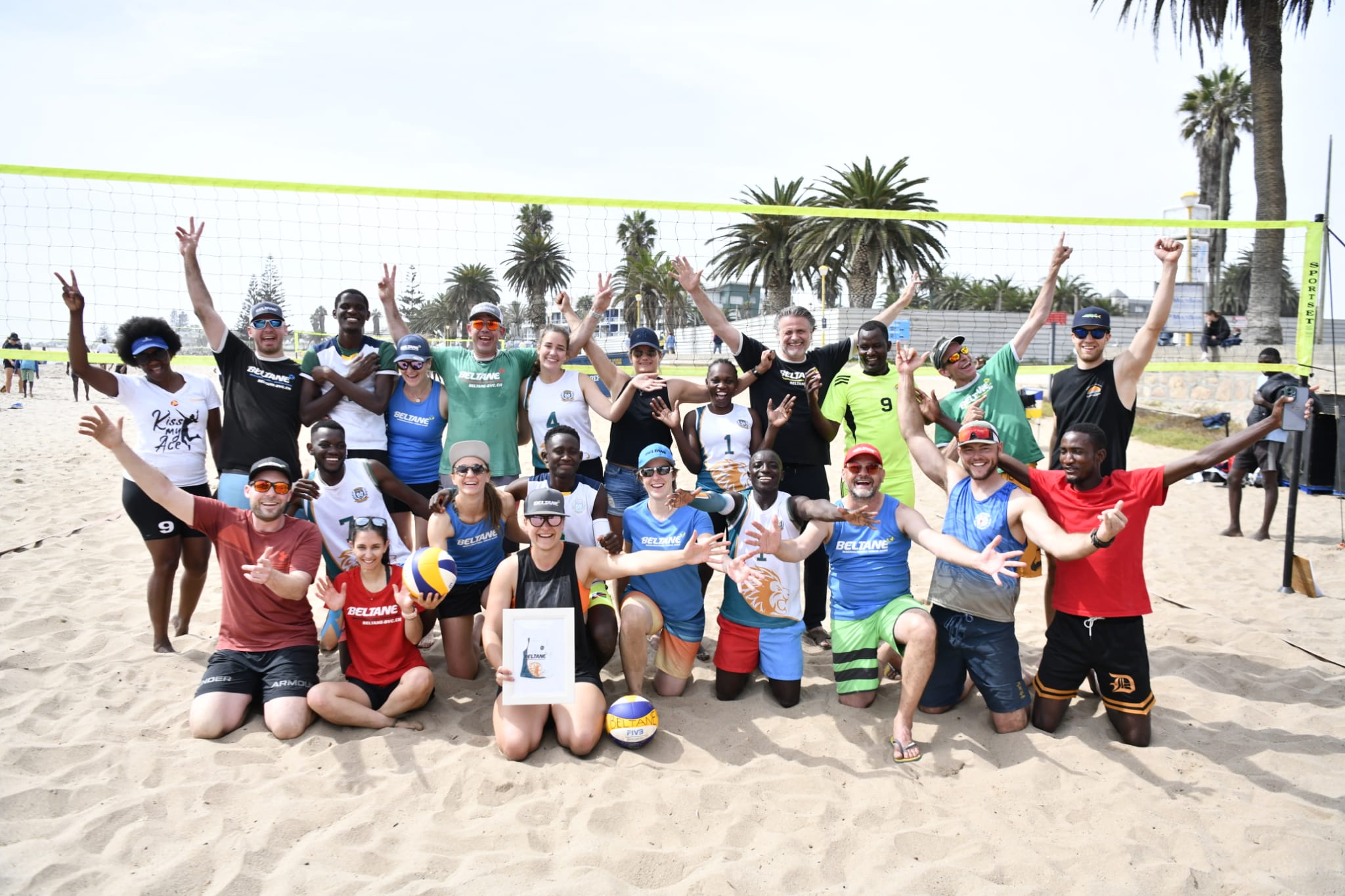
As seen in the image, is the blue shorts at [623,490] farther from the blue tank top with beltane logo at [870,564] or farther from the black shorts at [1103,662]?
the black shorts at [1103,662]

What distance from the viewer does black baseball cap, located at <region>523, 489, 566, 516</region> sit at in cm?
348

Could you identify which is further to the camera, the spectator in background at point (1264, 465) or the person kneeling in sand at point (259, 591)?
the spectator in background at point (1264, 465)

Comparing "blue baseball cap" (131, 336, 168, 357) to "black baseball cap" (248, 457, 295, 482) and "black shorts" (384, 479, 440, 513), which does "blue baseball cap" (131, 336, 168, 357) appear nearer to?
"black baseball cap" (248, 457, 295, 482)

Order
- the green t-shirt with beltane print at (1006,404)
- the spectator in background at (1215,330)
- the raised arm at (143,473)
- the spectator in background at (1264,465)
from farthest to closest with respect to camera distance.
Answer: the spectator in background at (1215,330)
the spectator in background at (1264,465)
the green t-shirt with beltane print at (1006,404)
the raised arm at (143,473)

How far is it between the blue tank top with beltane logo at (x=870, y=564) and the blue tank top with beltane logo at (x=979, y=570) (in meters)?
0.20

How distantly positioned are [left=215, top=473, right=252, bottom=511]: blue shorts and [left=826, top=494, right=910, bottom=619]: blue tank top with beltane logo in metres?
2.97

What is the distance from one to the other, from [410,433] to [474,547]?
81cm

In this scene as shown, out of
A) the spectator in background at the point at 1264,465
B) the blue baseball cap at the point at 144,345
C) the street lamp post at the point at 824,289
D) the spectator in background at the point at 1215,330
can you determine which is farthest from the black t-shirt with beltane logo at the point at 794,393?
the street lamp post at the point at 824,289

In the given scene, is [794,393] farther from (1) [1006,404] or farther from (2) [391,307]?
(2) [391,307]

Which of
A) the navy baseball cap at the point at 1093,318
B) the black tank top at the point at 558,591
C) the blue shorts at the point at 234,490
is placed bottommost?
the black tank top at the point at 558,591

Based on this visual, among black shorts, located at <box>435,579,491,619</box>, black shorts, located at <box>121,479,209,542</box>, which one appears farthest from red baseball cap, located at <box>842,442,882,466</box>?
black shorts, located at <box>121,479,209,542</box>

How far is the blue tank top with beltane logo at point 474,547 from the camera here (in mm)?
4016

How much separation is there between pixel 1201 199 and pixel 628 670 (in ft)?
130

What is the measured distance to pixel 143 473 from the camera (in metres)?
3.49
